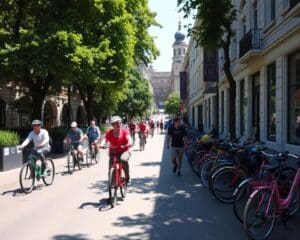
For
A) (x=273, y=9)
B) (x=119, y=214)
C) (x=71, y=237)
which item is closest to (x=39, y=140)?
(x=119, y=214)

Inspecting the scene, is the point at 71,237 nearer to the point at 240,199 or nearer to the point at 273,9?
the point at 240,199

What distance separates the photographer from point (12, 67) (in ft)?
71.7

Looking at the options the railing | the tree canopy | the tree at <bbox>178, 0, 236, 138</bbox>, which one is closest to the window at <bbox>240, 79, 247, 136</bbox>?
the railing

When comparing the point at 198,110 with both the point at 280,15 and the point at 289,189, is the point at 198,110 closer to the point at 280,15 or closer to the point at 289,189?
the point at 280,15

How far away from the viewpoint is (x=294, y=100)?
1454 cm

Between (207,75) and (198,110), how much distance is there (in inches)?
1257

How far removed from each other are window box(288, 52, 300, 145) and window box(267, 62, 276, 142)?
1.81 metres

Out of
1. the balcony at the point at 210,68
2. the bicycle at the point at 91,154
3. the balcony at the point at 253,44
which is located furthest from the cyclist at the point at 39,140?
the balcony at the point at 210,68

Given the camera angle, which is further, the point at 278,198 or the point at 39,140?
the point at 39,140

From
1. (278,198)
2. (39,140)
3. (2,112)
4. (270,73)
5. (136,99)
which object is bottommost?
(278,198)

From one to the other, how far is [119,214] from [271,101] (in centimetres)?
1030

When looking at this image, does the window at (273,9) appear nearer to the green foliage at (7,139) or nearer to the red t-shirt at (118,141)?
the red t-shirt at (118,141)

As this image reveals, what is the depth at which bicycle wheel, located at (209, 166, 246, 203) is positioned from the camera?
9805 millimetres

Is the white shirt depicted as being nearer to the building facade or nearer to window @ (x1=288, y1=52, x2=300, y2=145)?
the building facade
